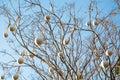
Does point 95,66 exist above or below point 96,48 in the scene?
below

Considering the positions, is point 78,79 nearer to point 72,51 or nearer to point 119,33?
point 72,51

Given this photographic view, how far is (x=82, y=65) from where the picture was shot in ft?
15.2

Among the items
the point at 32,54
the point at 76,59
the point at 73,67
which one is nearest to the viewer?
the point at 32,54

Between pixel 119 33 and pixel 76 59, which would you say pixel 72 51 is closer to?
pixel 76 59

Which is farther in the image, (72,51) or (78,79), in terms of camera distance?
(72,51)

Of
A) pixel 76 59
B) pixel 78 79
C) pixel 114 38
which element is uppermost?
pixel 114 38

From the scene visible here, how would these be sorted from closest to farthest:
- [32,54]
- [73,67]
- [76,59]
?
[32,54]
[73,67]
[76,59]

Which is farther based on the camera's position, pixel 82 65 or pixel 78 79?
pixel 82 65

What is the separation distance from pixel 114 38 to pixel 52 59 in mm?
1208

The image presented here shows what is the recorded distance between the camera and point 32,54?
3811 mm

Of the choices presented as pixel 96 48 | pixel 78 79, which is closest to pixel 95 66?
pixel 96 48

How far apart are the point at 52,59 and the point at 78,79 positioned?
1010 millimetres

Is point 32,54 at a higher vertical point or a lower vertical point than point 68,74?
higher

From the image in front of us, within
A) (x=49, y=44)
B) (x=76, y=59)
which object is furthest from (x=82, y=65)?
(x=49, y=44)
